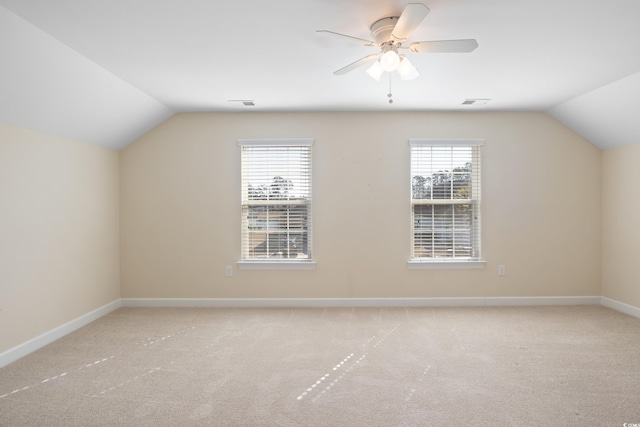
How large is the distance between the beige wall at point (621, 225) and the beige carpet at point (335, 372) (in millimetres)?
429

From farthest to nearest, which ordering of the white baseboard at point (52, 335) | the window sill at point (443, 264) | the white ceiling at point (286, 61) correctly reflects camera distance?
the window sill at point (443, 264)
the white baseboard at point (52, 335)
the white ceiling at point (286, 61)

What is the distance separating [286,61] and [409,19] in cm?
130

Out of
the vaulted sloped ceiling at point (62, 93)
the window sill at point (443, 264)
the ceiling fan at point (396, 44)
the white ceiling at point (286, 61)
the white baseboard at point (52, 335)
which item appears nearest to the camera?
the ceiling fan at point (396, 44)

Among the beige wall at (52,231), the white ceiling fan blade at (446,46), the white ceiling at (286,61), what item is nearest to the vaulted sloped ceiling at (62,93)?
the white ceiling at (286,61)

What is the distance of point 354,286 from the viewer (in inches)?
180

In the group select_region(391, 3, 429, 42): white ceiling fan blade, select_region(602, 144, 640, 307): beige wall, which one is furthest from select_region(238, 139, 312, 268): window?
select_region(602, 144, 640, 307): beige wall

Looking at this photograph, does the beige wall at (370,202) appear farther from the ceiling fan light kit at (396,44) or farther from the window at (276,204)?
the ceiling fan light kit at (396,44)

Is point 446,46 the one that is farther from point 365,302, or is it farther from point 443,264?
point 365,302

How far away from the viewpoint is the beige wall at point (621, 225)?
4.10m

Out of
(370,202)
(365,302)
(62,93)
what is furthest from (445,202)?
(62,93)

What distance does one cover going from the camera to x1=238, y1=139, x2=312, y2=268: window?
15.1ft

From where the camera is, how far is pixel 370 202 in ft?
15.0

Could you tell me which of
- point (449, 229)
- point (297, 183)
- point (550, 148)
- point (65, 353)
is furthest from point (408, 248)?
point (65, 353)

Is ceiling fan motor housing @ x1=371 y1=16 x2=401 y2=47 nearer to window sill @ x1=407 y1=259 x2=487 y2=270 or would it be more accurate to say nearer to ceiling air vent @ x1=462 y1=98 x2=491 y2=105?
ceiling air vent @ x1=462 y1=98 x2=491 y2=105
